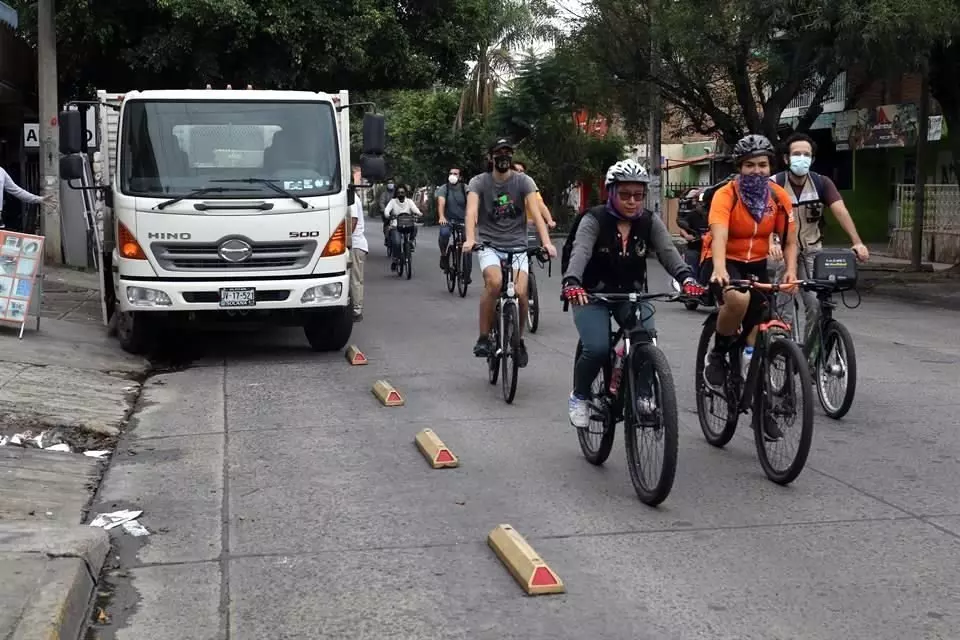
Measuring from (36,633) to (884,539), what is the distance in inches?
145

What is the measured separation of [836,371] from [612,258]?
95.2 inches

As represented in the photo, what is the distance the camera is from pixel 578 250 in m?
6.79

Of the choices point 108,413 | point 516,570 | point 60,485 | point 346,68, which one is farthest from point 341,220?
point 346,68

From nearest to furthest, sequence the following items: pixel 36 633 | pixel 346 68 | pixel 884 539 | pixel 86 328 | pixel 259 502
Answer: pixel 36 633, pixel 884 539, pixel 259 502, pixel 86 328, pixel 346 68

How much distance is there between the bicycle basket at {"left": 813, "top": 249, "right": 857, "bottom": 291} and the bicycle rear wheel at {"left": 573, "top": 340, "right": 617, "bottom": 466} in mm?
1588

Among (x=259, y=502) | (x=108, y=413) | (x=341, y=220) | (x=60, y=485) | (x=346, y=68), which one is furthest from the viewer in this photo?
(x=346, y=68)

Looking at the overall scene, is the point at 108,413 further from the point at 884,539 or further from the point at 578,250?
the point at 884,539

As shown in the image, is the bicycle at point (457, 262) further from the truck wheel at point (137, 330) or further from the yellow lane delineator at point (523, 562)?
the yellow lane delineator at point (523, 562)

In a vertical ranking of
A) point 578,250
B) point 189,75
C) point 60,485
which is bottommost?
point 60,485

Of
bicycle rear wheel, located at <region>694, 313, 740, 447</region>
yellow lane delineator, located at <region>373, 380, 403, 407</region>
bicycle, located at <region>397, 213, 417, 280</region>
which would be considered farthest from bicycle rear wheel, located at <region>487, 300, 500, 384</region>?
bicycle, located at <region>397, 213, 417, 280</region>

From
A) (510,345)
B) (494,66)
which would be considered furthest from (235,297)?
(494,66)

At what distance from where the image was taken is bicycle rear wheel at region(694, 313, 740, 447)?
296 inches

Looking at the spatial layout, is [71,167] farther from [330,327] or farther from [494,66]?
[494,66]

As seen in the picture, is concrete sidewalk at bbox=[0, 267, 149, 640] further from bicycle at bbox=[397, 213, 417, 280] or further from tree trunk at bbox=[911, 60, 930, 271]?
tree trunk at bbox=[911, 60, 930, 271]
